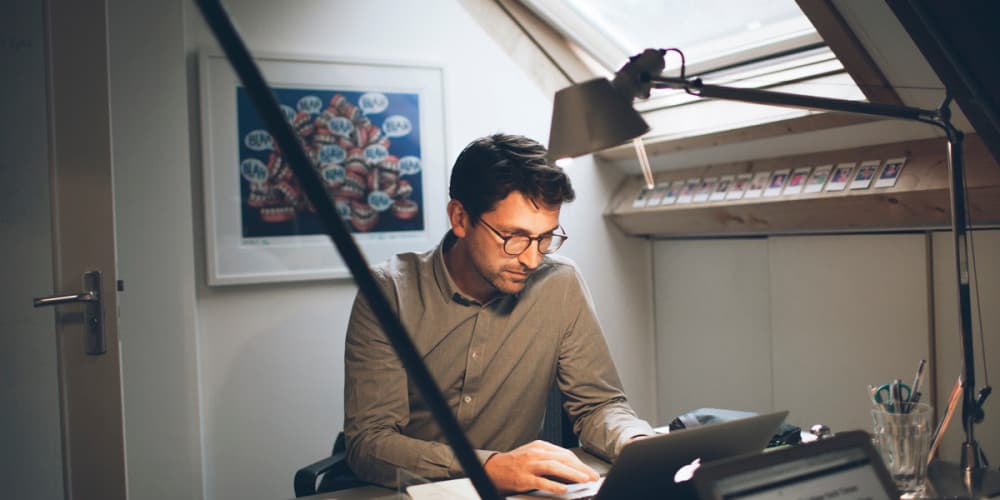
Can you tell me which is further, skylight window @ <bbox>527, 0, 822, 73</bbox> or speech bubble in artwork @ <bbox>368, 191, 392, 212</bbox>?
speech bubble in artwork @ <bbox>368, 191, 392, 212</bbox>

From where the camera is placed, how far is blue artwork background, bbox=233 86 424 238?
2.28 metres

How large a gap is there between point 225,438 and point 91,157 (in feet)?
3.71

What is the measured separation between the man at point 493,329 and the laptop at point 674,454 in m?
0.44

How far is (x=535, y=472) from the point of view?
1.11 meters

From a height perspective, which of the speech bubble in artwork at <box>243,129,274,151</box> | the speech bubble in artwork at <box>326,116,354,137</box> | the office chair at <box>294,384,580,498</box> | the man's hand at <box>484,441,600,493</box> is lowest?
the office chair at <box>294,384,580,498</box>

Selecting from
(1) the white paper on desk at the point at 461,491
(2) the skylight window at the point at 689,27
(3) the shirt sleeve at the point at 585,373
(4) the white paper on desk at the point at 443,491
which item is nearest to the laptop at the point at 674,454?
(1) the white paper on desk at the point at 461,491

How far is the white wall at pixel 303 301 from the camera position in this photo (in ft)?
7.45

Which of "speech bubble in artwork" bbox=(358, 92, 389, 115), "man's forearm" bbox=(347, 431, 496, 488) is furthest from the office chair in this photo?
"speech bubble in artwork" bbox=(358, 92, 389, 115)

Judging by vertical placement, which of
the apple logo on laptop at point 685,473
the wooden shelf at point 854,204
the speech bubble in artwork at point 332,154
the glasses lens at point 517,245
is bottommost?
the apple logo on laptop at point 685,473

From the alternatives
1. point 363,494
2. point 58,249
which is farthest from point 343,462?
point 58,249

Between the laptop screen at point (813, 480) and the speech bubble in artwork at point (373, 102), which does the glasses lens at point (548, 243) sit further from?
the speech bubble in artwork at point (373, 102)

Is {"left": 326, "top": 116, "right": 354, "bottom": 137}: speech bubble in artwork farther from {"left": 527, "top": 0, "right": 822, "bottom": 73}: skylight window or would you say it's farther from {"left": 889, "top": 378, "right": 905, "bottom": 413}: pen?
{"left": 889, "top": 378, "right": 905, "bottom": 413}: pen

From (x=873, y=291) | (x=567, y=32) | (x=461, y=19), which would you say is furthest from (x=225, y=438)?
(x=873, y=291)

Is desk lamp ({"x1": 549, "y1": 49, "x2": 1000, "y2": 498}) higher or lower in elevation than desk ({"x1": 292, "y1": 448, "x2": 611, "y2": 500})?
higher
